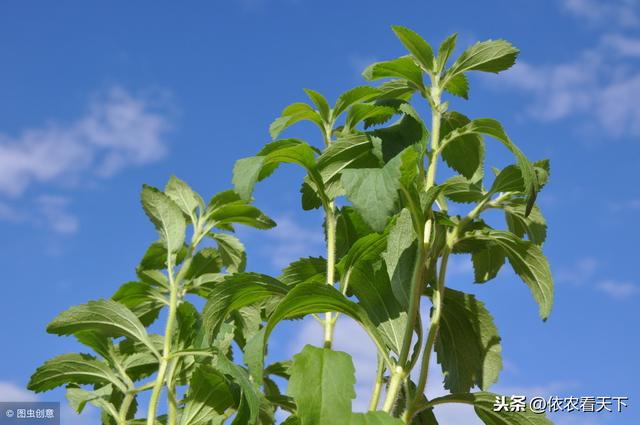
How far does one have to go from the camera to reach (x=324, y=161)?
2.04m

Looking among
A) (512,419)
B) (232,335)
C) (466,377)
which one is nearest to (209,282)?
(232,335)

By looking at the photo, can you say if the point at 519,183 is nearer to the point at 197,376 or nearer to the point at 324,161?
the point at 324,161

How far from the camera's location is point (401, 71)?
2.08m

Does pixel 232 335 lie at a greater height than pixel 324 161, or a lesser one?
lesser

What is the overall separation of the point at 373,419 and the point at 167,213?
1.32 m

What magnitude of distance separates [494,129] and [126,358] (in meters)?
1.52

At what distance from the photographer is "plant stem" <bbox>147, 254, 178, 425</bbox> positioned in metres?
2.38

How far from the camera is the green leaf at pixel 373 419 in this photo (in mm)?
1602

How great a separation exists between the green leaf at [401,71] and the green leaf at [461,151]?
14 centimetres

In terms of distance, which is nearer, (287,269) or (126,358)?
(287,269)

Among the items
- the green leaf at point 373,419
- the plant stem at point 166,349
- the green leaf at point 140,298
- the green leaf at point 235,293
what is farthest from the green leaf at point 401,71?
the green leaf at point 140,298

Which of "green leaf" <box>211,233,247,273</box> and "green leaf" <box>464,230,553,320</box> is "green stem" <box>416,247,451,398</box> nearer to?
"green leaf" <box>464,230,553,320</box>

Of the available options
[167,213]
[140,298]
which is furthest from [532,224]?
[140,298]

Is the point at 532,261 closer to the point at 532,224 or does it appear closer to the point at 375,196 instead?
the point at 532,224
